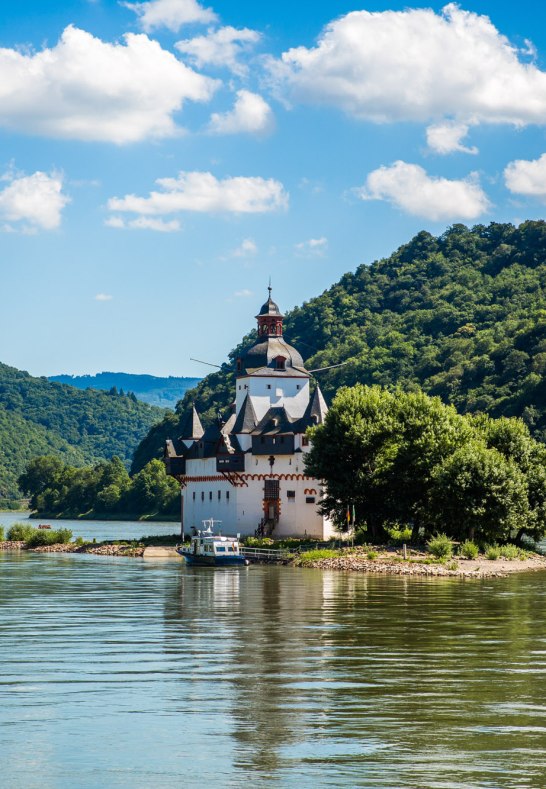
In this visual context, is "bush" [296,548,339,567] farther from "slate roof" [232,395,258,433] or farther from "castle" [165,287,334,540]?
"slate roof" [232,395,258,433]

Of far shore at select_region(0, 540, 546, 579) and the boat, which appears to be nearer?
far shore at select_region(0, 540, 546, 579)

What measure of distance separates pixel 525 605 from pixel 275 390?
2285 inches

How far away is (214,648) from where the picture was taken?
3738 cm

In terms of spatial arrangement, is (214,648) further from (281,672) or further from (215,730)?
(215,730)

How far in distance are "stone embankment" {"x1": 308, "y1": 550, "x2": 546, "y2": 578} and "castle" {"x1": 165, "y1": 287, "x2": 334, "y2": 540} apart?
1737cm

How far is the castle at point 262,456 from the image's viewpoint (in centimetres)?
10006

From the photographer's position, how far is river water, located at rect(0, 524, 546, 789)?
2250cm

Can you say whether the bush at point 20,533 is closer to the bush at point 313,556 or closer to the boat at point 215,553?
the boat at point 215,553

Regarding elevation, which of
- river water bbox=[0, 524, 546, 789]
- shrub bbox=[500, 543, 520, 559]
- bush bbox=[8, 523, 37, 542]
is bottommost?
river water bbox=[0, 524, 546, 789]

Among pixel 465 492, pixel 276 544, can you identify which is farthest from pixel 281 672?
pixel 276 544

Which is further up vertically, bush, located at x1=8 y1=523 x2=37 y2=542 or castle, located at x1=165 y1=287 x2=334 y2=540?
castle, located at x1=165 y1=287 x2=334 y2=540

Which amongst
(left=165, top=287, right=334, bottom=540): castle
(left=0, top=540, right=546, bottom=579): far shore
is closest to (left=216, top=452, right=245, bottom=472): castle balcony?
(left=165, top=287, right=334, bottom=540): castle

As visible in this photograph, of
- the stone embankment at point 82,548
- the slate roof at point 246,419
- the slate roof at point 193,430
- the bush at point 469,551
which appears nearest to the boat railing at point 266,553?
the stone embankment at point 82,548

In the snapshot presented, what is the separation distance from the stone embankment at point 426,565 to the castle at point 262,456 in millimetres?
17373
